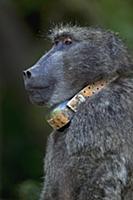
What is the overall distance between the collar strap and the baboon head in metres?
0.05

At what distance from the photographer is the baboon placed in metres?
6.75

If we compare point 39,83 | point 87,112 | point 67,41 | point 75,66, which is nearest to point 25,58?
point 67,41

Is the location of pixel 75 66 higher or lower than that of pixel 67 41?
lower

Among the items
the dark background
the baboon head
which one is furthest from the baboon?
the dark background

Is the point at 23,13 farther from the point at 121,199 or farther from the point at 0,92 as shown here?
the point at 121,199

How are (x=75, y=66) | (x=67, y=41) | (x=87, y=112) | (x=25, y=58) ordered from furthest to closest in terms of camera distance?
1. (x=25, y=58)
2. (x=67, y=41)
3. (x=75, y=66)
4. (x=87, y=112)

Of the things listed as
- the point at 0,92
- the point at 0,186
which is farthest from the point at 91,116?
the point at 0,92

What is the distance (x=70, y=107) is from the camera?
693cm

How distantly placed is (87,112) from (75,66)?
37 centimetres

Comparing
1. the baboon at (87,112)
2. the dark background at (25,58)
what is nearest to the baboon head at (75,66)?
the baboon at (87,112)

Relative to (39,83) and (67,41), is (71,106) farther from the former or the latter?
(67,41)

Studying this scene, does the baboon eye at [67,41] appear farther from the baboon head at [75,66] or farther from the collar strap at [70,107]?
the collar strap at [70,107]

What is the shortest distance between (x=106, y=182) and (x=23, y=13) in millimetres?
5904

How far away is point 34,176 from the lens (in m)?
12.1
